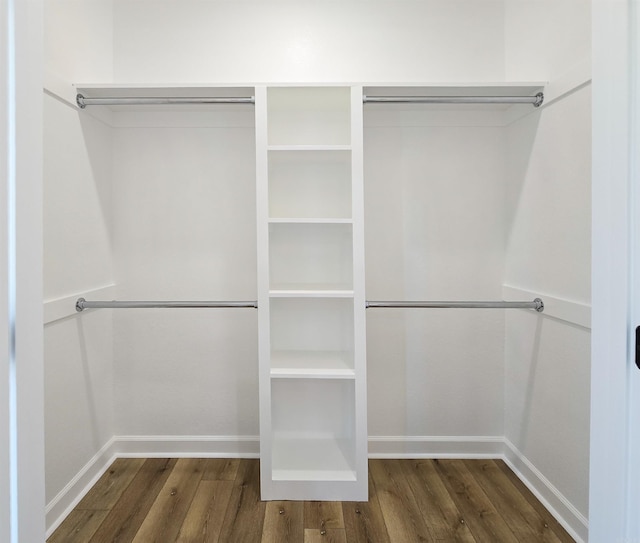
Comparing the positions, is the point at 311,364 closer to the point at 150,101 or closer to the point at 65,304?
the point at 65,304

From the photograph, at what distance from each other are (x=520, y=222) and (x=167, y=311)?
1.91 metres

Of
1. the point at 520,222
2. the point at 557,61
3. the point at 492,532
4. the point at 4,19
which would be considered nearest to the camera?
the point at 4,19

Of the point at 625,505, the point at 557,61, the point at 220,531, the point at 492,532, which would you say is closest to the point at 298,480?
the point at 220,531

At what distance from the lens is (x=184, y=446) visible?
2.46 metres

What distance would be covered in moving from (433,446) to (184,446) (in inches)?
53.5

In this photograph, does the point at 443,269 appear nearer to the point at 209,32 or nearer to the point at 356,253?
the point at 356,253

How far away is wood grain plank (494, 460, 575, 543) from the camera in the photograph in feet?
5.95

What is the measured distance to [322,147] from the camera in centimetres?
204

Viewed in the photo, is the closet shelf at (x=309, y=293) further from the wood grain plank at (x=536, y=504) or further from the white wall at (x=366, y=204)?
the wood grain plank at (x=536, y=504)

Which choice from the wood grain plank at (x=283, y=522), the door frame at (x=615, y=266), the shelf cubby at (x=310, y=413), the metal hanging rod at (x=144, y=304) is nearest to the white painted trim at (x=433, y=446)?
the shelf cubby at (x=310, y=413)

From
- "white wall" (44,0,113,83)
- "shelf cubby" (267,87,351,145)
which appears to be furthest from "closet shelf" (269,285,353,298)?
"white wall" (44,0,113,83)

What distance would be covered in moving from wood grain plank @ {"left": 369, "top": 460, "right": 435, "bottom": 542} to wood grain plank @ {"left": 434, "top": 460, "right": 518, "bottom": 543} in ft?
0.65

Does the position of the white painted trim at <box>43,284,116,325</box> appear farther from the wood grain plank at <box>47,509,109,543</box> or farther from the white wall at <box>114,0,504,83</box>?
the white wall at <box>114,0,504,83</box>

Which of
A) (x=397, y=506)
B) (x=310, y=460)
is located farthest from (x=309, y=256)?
(x=397, y=506)
